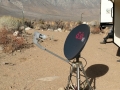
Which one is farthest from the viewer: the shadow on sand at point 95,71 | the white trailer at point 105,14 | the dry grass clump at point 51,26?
the dry grass clump at point 51,26

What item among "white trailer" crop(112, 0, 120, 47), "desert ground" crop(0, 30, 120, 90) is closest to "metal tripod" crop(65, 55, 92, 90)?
"desert ground" crop(0, 30, 120, 90)

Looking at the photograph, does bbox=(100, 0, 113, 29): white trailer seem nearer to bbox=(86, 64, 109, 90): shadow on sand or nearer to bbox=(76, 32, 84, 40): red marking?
bbox=(86, 64, 109, 90): shadow on sand

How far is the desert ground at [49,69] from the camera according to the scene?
7.49 meters

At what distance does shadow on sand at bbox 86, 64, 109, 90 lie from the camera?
770cm

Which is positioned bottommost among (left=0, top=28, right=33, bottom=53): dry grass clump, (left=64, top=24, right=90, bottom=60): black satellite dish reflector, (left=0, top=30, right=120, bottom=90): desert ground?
(left=0, top=30, right=120, bottom=90): desert ground

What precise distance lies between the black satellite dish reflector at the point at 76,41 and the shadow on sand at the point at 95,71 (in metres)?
1.79

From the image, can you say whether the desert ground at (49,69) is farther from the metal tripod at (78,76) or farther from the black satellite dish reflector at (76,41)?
the black satellite dish reflector at (76,41)

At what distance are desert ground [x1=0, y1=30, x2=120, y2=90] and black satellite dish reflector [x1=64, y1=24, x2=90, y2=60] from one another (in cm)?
170

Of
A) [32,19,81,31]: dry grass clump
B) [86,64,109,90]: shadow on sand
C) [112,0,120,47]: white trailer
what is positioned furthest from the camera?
[32,19,81,31]: dry grass clump

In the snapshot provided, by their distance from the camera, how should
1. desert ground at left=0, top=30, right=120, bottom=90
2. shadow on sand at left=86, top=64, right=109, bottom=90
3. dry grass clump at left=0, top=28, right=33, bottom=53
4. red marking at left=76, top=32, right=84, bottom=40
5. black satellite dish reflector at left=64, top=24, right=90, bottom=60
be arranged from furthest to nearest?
dry grass clump at left=0, top=28, right=33, bottom=53, shadow on sand at left=86, top=64, right=109, bottom=90, desert ground at left=0, top=30, right=120, bottom=90, red marking at left=76, top=32, right=84, bottom=40, black satellite dish reflector at left=64, top=24, right=90, bottom=60

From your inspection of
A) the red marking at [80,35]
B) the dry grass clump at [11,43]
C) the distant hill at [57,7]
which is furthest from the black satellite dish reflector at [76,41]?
the distant hill at [57,7]

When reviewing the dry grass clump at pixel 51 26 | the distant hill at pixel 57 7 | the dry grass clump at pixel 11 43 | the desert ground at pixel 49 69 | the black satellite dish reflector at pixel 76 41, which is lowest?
the desert ground at pixel 49 69

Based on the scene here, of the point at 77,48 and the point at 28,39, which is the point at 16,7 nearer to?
the point at 28,39

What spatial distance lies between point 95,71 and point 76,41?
2830mm
